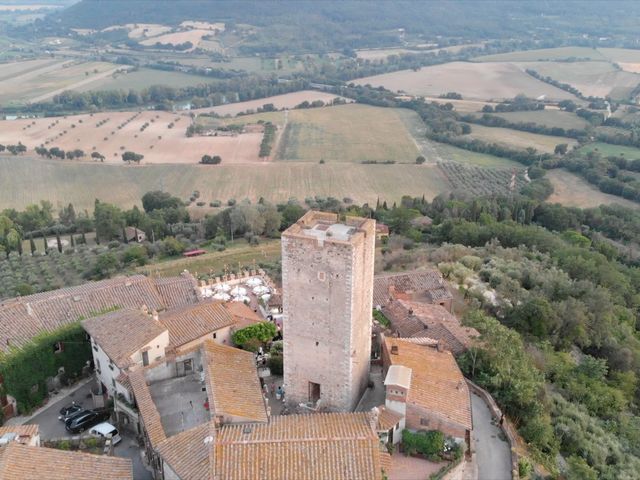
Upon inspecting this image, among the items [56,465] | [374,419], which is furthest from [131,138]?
[374,419]

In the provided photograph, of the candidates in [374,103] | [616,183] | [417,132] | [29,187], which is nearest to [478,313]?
[616,183]

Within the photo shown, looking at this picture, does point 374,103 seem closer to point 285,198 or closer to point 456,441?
point 285,198

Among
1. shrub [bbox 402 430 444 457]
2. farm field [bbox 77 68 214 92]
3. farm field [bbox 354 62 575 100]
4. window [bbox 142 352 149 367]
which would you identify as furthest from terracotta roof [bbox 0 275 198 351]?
farm field [bbox 77 68 214 92]

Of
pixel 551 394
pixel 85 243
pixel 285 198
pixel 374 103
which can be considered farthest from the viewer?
pixel 374 103

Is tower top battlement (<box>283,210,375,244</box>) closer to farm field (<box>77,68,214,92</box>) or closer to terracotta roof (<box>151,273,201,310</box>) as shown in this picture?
terracotta roof (<box>151,273,201,310</box>)

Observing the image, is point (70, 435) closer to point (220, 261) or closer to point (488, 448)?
point (488, 448)
